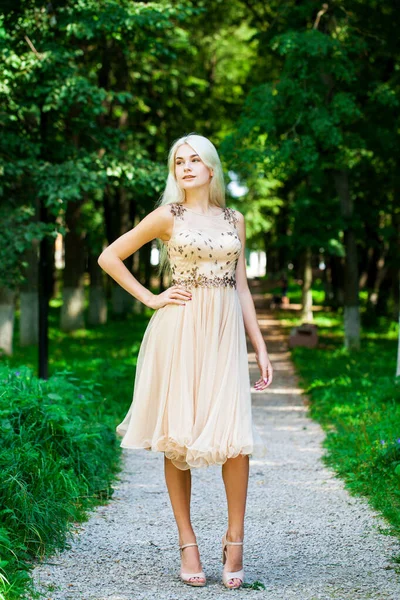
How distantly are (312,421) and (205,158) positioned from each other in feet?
21.7

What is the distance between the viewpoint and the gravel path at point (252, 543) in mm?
4297

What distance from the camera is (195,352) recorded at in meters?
4.35

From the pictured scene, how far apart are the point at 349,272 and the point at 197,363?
1440cm

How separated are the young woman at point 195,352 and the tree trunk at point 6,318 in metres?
13.4

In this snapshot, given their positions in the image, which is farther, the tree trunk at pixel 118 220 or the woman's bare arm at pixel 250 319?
the tree trunk at pixel 118 220

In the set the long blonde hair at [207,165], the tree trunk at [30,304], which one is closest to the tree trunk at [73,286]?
the tree trunk at [30,304]

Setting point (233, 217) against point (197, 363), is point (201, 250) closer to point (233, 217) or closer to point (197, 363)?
point (233, 217)

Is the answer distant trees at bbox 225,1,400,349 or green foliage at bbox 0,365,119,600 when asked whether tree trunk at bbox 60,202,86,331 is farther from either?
green foliage at bbox 0,365,119,600

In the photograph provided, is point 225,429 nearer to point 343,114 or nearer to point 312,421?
point 312,421

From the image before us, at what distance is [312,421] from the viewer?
10.5 meters

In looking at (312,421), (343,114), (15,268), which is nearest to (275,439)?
(312,421)

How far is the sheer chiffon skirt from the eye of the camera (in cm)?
423

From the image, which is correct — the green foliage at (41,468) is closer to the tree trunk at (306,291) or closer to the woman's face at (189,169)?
the woman's face at (189,169)

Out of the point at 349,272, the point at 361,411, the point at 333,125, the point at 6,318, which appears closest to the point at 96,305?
the point at 6,318
